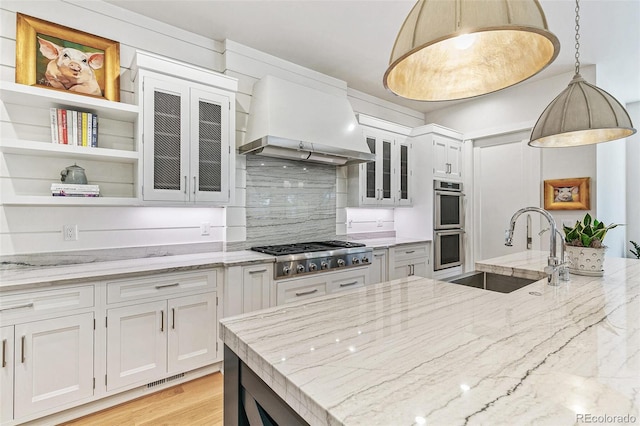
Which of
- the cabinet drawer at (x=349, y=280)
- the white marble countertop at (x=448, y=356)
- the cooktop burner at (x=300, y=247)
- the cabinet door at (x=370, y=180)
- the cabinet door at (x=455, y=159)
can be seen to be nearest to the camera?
the white marble countertop at (x=448, y=356)

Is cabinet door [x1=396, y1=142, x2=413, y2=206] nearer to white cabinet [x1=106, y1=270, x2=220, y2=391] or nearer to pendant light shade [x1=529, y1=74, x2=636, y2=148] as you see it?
pendant light shade [x1=529, y1=74, x2=636, y2=148]

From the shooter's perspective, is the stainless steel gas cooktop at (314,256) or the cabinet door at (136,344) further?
the stainless steel gas cooktop at (314,256)

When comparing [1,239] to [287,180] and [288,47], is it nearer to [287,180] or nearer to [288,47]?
[287,180]

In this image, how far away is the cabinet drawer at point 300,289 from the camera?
8.79ft

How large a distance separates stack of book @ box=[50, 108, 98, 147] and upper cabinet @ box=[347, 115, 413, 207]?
8.42ft

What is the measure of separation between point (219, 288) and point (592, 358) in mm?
2233

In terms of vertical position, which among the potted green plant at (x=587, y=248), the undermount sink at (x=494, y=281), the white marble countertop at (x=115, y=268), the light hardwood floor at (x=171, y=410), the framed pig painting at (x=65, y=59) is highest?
the framed pig painting at (x=65, y=59)

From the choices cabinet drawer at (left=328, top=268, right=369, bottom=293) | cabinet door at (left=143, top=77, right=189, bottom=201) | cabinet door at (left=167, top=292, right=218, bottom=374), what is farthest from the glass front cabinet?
cabinet door at (left=167, top=292, right=218, bottom=374)

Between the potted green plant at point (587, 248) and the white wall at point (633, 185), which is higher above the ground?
the white wall at point (633, 185)

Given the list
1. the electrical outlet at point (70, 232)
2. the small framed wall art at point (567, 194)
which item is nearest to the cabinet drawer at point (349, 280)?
the electrical outlet at point (70, 232)

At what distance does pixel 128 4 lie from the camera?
2.47m

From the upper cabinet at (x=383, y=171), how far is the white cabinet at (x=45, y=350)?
109 inches

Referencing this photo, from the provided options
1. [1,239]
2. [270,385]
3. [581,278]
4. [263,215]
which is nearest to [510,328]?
[270,385]

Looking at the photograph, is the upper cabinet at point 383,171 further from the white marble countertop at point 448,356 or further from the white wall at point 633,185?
the white wall at point 633,185
